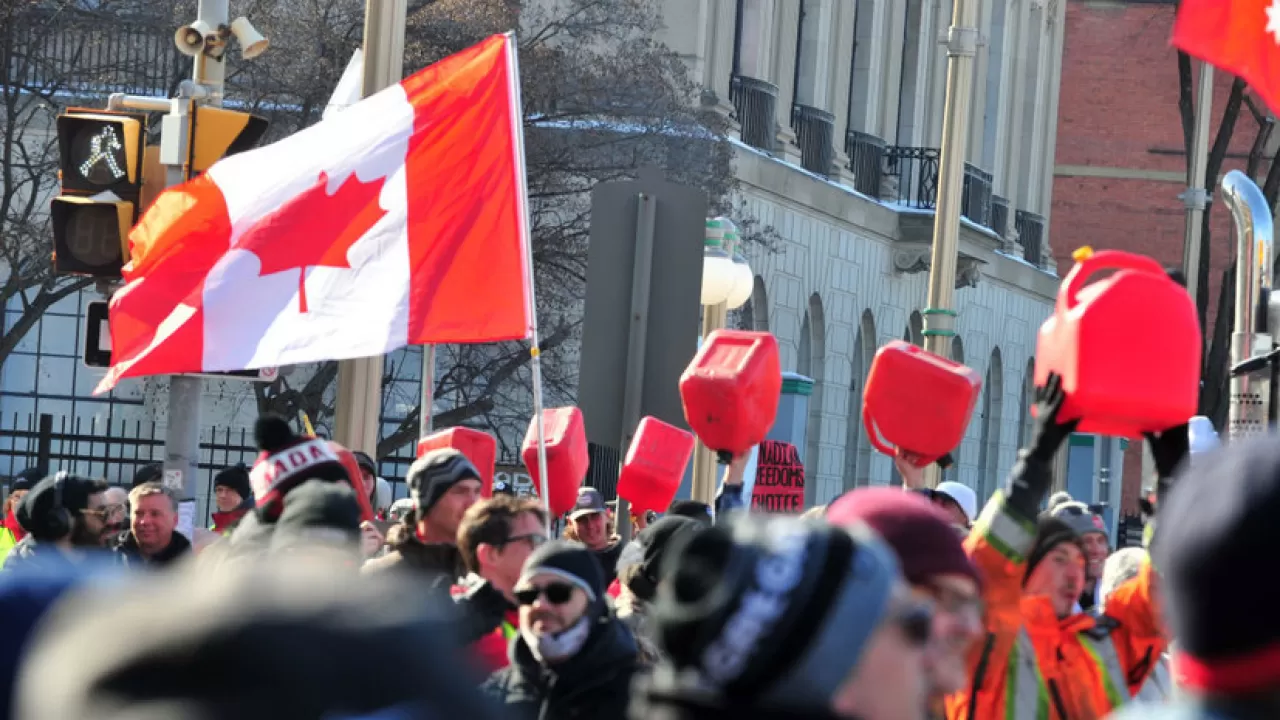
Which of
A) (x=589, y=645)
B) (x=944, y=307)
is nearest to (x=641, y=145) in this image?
(x=944, y=307)

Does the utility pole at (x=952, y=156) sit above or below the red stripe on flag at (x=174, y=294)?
above

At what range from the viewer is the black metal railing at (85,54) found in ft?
70.8

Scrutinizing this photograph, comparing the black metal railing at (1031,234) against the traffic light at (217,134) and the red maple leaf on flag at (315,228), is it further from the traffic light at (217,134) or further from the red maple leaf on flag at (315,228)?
the red maple leaf on flag at (315,228)

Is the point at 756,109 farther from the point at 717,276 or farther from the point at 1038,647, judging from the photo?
the point at 1038,647

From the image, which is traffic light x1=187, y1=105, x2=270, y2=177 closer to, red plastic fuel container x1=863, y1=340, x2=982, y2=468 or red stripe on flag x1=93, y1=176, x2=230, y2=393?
red stripe on flag x1=93, y1=176, x2=230, y2=393

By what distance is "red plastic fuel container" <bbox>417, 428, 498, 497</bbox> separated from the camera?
9.55 m

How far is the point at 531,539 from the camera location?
5992mm

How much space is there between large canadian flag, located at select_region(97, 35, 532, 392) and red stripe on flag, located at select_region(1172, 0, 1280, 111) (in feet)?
8.81

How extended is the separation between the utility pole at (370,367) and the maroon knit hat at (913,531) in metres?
9.42

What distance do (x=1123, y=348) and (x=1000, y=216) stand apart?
4079 centimetres

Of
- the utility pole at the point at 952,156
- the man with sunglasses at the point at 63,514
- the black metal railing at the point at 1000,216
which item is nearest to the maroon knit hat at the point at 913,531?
the man with sunglasses at the point at 63,514

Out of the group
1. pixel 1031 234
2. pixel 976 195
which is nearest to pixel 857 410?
pixel 976 195

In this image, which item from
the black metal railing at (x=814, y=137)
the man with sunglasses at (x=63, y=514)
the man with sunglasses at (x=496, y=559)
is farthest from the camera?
the black metal railing at (x=814, y=137)

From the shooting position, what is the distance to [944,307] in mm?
18812
